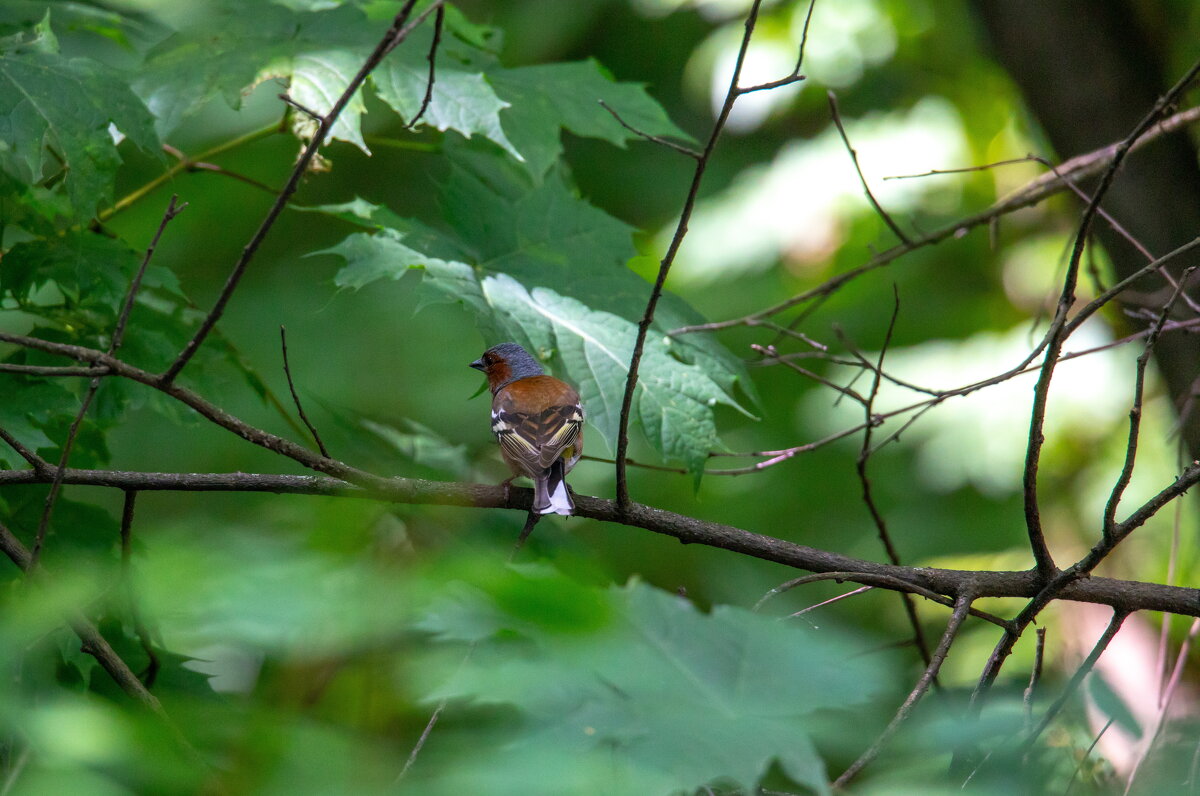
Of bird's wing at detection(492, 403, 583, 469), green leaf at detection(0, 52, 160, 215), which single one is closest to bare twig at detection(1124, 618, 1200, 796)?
bird's wing at detection(492, 403, 583, 469)

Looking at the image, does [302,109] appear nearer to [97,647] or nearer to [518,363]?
[97,647]

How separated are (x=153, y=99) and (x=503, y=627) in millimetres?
2948

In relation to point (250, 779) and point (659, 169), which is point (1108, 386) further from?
point (250, 779)

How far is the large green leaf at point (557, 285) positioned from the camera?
122 inches

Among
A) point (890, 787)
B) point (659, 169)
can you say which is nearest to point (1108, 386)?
point (659, 169)

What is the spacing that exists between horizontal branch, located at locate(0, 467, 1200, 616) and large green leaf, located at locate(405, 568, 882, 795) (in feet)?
4.05

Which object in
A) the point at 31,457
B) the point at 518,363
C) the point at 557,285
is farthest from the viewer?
the point at 518,363

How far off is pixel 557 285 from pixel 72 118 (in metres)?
1.64

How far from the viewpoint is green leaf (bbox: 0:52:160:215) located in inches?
105

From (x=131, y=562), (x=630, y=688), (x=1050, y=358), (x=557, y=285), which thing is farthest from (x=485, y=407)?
(x=630, y=688)

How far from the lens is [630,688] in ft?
3.11

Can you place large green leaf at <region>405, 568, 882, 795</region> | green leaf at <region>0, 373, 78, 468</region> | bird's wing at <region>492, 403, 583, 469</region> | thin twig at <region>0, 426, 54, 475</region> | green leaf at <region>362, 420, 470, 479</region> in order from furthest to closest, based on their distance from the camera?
green leaf at <region>362, 420, 470, 479</region>, bird's wing at <region>492, 403, 583, 469</region>, green leaf at <region>0, 373, 78, 468</region>, thin twig at <region>0, 426, 54, 475</region>, large green leaf at <region>405, 568, 882, 795</region>

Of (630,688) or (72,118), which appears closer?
(630,688)

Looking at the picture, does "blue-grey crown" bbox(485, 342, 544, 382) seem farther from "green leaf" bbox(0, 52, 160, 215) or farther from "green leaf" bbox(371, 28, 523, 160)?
"green leaf" bbox(0, 52, 160, 215)
